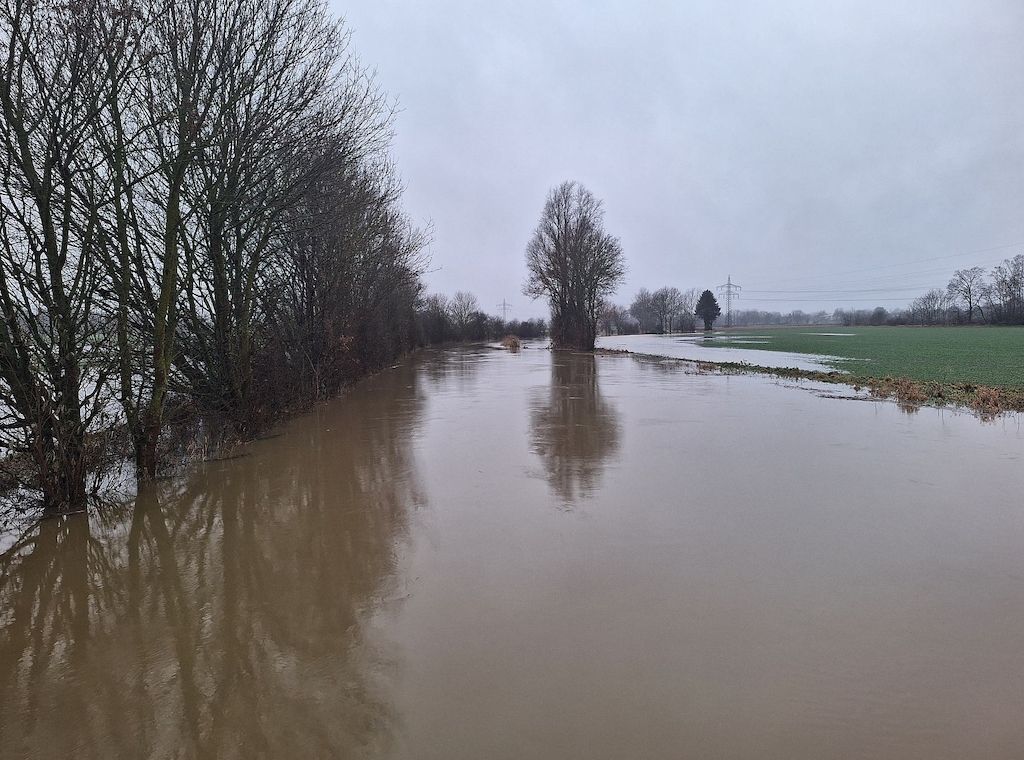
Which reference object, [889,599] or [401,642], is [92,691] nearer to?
[401,642]

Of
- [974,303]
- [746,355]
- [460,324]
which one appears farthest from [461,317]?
[974,303]

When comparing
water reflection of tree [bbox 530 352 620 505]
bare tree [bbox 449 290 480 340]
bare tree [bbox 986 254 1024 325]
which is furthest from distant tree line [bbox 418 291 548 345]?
bare tree [bbox 986 254 1024 325]

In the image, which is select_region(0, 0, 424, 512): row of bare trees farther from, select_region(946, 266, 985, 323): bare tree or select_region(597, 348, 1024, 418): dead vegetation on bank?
select_region(946, 266, 985, 323): bare tree

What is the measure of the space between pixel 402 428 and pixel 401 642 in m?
8.30

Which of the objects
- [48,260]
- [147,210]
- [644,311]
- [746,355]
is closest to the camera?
[48,260]

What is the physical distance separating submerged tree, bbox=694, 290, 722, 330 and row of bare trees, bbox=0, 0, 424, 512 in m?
97.5

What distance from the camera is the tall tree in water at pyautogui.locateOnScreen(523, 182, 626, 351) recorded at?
1741 inches

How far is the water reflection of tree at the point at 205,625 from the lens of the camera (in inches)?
109

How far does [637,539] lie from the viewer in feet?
17.0

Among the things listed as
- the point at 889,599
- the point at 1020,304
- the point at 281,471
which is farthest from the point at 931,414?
the point at 1020,304

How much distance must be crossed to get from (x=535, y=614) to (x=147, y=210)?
349 inches

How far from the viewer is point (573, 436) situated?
10312 mm

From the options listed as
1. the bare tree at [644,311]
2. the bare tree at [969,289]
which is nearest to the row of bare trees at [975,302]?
the bare tree at [969,289]

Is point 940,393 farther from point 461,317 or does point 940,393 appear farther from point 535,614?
point 461,317
